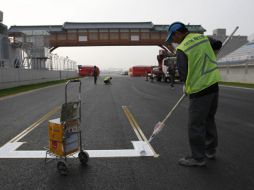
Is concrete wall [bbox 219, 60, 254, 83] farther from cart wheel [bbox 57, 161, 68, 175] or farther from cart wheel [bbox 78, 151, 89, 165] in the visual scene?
cart wheel [bbox 57, 161, 68, 175]

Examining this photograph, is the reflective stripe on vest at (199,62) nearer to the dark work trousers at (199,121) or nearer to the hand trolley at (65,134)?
the dark work trousers at (199,121)

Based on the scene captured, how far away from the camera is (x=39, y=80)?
39969 mm

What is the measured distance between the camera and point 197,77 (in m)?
5.60

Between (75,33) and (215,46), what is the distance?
70.9 m

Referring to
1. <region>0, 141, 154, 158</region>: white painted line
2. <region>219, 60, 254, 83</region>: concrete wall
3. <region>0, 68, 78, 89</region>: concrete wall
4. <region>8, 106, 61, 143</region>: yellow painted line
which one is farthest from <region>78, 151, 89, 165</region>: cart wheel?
<region>219, 60, 254, 83</region>: concrete wall

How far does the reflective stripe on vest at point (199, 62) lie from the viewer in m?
5.53

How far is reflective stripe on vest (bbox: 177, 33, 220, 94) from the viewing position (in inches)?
218

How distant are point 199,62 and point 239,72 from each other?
101 ft

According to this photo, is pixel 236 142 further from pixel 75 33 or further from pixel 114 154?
pixel 75 33

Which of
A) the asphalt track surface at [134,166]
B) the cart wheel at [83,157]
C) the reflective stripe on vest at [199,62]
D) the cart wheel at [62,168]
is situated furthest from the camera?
the cart wheel at [83,157]

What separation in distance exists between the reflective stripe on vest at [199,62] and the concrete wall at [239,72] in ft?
88.7

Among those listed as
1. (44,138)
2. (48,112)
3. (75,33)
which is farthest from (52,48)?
(44,138)

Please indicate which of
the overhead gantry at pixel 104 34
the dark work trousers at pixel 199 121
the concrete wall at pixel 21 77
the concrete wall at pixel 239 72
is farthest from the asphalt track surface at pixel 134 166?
the overhead gantry at pixel 104 34

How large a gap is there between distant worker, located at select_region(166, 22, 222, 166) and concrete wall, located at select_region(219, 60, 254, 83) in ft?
88.6
